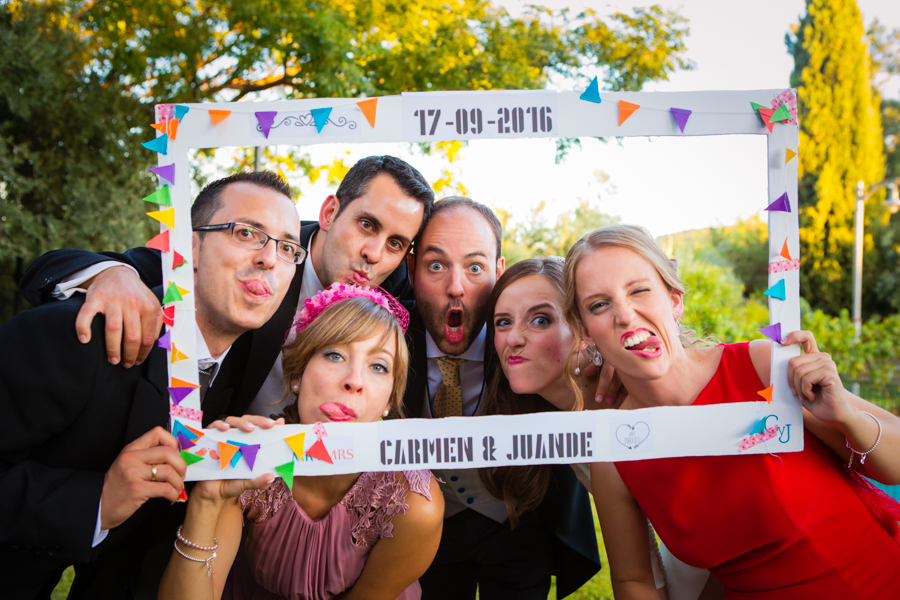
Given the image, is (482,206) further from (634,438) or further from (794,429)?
(794,429)

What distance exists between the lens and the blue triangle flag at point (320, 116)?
2.04 meters

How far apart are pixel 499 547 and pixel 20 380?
223 centimetres

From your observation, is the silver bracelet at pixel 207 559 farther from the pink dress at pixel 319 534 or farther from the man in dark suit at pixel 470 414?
the man in dark suit at pixel 470 414

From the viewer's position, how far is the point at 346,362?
7.47ft

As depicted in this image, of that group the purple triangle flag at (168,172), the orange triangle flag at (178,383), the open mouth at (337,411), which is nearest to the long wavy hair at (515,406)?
the open mouth at (337,411)

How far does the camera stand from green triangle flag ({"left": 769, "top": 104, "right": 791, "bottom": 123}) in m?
2.07

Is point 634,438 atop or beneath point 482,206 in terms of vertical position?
beneath

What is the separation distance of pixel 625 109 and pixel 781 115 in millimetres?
573

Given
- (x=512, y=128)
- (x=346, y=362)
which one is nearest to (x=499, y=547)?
(x=346, y=362)

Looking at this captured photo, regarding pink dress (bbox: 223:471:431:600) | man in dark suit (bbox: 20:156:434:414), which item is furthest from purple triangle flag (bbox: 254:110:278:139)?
pink dress (bbox: 223:471:431:600)

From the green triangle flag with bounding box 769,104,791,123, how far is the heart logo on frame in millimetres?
1225

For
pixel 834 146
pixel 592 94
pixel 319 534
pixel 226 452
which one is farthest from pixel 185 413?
pixel 834 146

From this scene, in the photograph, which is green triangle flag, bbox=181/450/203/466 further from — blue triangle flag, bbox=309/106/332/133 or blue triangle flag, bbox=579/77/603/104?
blue triangle flag, bbox=579/77/603/104

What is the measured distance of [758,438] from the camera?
81.7 inches
